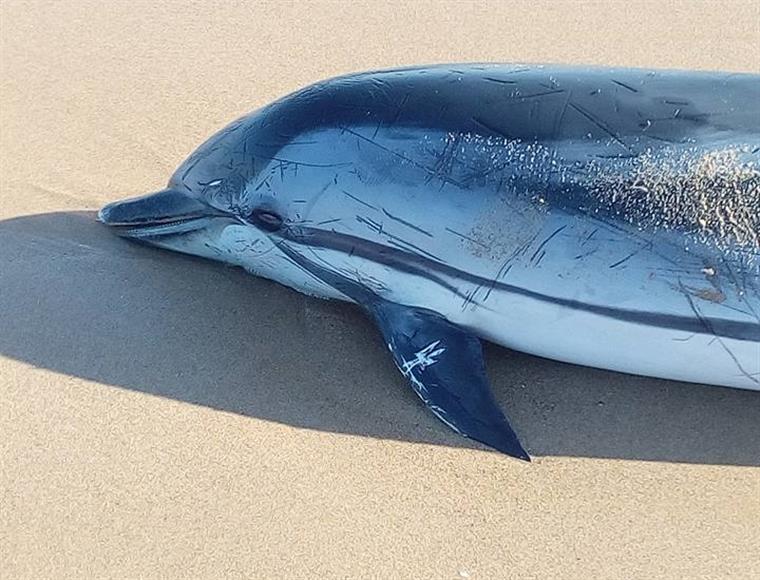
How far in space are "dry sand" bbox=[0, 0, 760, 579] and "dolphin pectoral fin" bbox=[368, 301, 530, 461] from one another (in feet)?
0.25

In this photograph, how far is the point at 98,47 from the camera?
5.90 metres

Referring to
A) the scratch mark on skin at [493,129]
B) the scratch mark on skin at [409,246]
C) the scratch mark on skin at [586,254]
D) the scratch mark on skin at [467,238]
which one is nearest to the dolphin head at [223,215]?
the scratch mark on skin at [409,246]

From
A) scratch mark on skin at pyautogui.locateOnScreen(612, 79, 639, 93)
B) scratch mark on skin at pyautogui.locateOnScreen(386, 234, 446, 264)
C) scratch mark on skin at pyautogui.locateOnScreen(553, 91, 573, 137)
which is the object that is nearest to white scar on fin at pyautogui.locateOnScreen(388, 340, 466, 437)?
scratch mark on skin at pyautogui.locateOnScreen(386, 234, 446, 264)

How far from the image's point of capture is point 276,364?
390cm

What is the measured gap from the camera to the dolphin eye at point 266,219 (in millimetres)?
3971

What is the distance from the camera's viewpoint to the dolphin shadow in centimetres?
365

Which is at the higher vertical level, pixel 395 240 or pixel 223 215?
pixel 395 240

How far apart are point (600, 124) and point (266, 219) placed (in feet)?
4.35

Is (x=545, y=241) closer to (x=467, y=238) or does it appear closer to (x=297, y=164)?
(x=467, y=238)

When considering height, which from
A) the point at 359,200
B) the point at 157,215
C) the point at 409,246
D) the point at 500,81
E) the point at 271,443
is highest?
the point at 500,81

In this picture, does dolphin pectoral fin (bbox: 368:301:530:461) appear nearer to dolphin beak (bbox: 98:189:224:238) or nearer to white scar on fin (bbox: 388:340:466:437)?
white scar on fin (bbox: 388:340:466:437)

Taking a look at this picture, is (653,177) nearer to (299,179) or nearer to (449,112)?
(449,112)

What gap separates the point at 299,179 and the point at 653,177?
1.31 metres

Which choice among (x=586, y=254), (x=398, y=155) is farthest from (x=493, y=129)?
(x=586, y=254)
